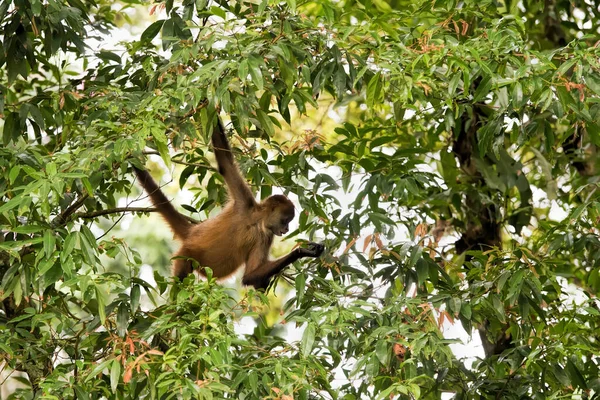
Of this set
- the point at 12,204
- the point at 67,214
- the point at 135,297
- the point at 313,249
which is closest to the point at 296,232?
the point at 313,249

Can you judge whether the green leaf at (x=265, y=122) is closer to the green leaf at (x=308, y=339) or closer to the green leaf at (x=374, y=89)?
the green leaf at (x=374, y=89)

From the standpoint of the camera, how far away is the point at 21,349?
3.69 m

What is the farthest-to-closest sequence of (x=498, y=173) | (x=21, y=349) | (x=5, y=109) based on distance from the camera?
(x=498, y=173)
(x=5, y=109)
(x=21, y=349)

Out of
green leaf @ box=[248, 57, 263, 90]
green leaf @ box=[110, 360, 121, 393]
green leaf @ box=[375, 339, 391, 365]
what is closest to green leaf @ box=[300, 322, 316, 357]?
green leaf @ box=[375, 339, 391, 365]

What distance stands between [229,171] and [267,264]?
710mm

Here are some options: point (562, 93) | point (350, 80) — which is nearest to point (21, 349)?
point (350, 80)

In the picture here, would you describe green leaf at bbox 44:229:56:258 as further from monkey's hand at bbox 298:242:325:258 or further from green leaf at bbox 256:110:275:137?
monkey's hand at bbox 298:242:325:258

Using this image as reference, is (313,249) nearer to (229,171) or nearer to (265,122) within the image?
(229,171)

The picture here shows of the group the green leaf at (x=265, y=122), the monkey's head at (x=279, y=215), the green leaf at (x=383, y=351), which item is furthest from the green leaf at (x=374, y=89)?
the monkey's head at (x=279, y=215)

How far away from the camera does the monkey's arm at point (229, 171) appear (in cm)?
441

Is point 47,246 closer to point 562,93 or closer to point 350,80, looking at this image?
point 350,80

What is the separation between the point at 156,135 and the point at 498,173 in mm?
3314

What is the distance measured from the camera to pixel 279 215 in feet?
17.4

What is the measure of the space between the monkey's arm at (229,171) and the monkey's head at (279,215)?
0.13 metres
